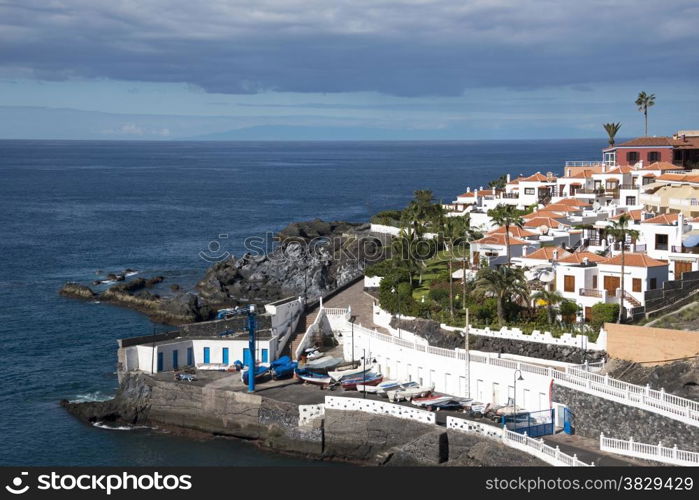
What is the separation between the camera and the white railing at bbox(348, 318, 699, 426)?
38469 mm

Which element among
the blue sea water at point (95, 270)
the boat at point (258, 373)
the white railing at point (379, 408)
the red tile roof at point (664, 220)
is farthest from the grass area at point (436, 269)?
the blue sea water at point (95, 270)

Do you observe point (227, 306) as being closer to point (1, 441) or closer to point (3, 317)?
point (3, 317)

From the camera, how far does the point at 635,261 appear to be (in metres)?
52.3

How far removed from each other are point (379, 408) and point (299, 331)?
14.2 metres

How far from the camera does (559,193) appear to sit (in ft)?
282

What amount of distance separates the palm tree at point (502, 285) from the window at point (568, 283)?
6.95ft

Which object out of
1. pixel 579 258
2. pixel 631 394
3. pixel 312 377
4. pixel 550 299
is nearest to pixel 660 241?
pixel 579 258

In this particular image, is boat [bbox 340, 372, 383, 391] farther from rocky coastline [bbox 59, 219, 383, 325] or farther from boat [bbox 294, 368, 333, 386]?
rocky coastline [bbox 59, 219, 383, 325]

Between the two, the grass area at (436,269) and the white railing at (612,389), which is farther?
the grass area at (436,269)

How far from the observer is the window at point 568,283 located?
52.7m

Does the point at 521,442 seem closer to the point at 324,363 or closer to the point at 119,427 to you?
the point at 324,363

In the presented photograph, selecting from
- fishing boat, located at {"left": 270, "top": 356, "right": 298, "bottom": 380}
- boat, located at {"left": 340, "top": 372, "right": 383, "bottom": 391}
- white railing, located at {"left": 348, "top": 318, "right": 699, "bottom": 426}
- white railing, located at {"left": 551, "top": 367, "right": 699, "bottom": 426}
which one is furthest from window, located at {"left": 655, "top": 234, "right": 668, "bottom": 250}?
fishing boat, located at {"left": 270, "top": 356, "right": 298, "bottom": 380}

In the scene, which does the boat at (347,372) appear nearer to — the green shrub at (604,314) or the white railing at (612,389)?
the white railing at (612,389)

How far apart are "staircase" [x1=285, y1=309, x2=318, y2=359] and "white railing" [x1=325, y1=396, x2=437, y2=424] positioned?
9368 mm
